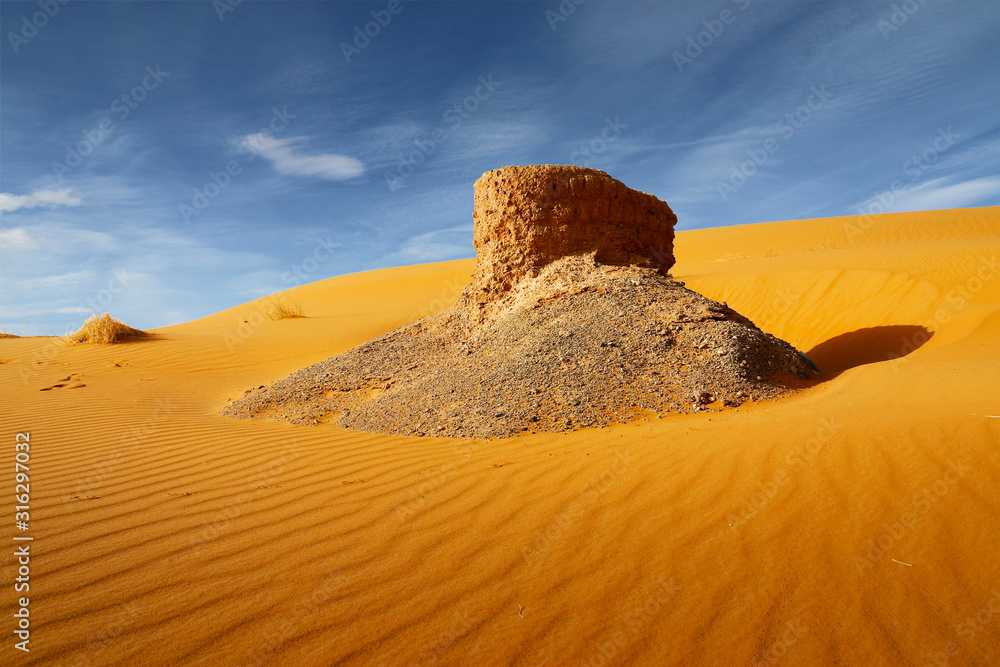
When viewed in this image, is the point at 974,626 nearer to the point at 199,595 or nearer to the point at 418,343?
the point at 199,595

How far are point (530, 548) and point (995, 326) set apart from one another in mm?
8276

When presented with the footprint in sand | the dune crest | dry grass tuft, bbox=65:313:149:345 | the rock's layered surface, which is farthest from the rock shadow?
dry grass tuft, bbox=65:313:149:345

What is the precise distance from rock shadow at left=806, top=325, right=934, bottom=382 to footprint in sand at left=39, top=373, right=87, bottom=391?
12.6m

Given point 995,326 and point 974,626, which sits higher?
point 995,326

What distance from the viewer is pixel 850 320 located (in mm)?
10562

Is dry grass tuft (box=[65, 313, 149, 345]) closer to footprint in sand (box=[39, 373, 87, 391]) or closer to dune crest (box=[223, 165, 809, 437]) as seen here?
footprint in sand (box=[39, 373, 87, 391])

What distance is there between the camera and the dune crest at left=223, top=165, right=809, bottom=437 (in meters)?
5.77

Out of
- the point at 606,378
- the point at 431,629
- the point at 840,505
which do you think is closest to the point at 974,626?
the point at 840,505

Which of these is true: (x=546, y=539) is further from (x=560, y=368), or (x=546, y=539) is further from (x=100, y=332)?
(x=100, y=332)

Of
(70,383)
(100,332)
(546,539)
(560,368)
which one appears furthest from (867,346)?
(100,332)

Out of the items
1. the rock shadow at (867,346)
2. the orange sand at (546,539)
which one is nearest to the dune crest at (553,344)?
the orange sand at (546,539)

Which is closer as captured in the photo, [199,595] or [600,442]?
[199,595]

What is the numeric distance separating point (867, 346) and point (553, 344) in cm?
613

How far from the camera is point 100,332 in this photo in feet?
43.5
